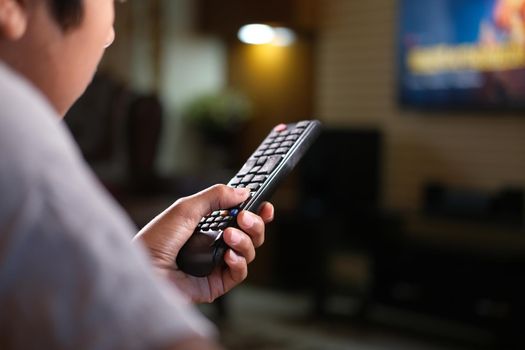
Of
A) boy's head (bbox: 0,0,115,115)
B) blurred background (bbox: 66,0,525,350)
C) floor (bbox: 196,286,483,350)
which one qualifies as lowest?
floor (bbox: 196,286,483,350)

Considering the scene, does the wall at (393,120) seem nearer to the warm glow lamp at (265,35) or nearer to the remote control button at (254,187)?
the warm glow lamp at (265,35)

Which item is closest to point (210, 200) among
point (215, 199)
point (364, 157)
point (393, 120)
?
point (215, 199)

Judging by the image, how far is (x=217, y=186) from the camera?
757mm

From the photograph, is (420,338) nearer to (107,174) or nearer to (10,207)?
(107,174)

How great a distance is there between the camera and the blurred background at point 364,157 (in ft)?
10.4

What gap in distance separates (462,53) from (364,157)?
70cm

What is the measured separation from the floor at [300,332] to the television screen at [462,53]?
3.50ft

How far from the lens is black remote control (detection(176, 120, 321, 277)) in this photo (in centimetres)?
72

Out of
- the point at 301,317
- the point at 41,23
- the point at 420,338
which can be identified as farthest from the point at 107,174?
the point at 41,23

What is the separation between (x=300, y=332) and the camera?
3.14 meters

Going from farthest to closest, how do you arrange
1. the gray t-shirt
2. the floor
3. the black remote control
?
the floor → the black remote control → the gray t-shirt

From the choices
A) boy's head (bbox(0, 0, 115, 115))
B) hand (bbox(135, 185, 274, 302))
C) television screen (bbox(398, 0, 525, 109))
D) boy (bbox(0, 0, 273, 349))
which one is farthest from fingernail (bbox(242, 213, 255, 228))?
television screen (bbox(398, 0, 525, 109))

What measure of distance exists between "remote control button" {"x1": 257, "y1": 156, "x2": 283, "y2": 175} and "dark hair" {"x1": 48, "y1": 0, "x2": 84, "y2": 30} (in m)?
0.44

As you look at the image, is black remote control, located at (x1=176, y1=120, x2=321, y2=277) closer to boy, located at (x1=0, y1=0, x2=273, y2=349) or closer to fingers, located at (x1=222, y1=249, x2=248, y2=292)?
fingers, located at (x1=222, y1=249, x2=248, y2=292)
